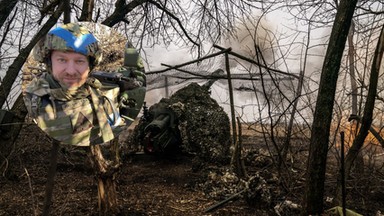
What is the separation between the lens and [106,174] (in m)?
2.81

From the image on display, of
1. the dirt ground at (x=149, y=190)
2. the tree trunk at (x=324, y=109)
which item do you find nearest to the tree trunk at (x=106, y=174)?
the dirt ground at (x=149, y=190)

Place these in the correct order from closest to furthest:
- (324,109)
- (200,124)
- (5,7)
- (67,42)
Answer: (67,42), (324,109), (5,7), (200,124)

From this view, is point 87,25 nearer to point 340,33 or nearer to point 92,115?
point 92,115

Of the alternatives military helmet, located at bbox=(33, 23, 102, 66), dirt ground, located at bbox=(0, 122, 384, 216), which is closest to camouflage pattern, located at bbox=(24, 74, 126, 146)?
military helmet, located at bbox=(33, 23, 102, 66)

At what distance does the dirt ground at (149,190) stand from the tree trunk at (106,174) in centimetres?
29

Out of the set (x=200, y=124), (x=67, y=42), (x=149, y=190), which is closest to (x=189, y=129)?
(x=200, y=124)

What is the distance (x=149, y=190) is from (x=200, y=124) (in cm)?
155

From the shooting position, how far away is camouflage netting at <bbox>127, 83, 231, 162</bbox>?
5516 mm

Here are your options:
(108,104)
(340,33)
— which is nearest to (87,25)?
(108,104)

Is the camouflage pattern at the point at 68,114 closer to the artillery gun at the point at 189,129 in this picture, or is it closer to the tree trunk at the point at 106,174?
the tree trunk at the point at 106,174

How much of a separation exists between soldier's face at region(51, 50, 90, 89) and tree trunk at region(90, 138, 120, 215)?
1092 mm

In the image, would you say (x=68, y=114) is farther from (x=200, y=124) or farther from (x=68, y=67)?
(x=200, y=124)

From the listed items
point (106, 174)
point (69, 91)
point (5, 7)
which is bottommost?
point (106, 174)

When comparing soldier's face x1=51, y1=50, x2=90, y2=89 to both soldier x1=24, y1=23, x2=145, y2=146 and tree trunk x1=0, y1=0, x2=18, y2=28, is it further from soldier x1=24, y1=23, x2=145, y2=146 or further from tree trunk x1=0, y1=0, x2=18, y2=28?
tree trunk x1=0, y1=0, x2=18, y2=28
